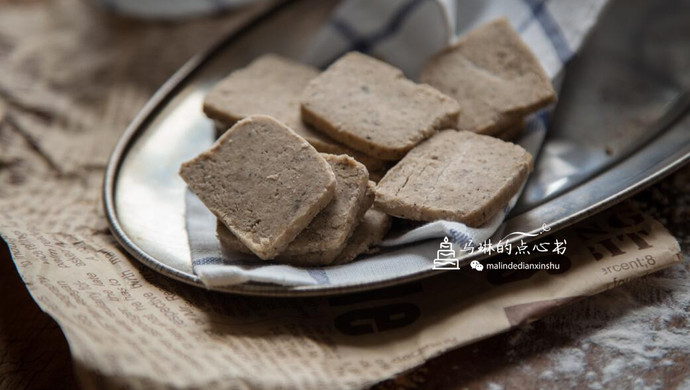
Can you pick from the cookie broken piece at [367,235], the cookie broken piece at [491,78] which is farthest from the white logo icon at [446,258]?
the cookie broken piece at [491,78]

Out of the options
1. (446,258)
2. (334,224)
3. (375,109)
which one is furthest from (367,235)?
(375,109)

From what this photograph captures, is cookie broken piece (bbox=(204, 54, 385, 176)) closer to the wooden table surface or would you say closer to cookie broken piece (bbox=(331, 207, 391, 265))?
cookie broken piece (bbox=(331, 207, 391, 265))

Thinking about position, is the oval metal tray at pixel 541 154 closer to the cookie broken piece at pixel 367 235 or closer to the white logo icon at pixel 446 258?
the white logo icon at pixel 446 258

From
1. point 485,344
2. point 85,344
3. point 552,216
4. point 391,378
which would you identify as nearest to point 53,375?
point 85,344

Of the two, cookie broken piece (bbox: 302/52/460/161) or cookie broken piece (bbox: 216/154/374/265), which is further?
cookie broken piece (bbox: 302/52/460/161)

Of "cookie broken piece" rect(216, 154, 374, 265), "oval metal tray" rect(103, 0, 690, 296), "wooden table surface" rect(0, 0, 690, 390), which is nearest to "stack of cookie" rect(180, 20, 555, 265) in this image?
"cookie broken piece" rect(216, 154, 374, 265)

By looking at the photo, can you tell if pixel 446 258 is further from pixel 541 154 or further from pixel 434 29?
pixel 434 29
